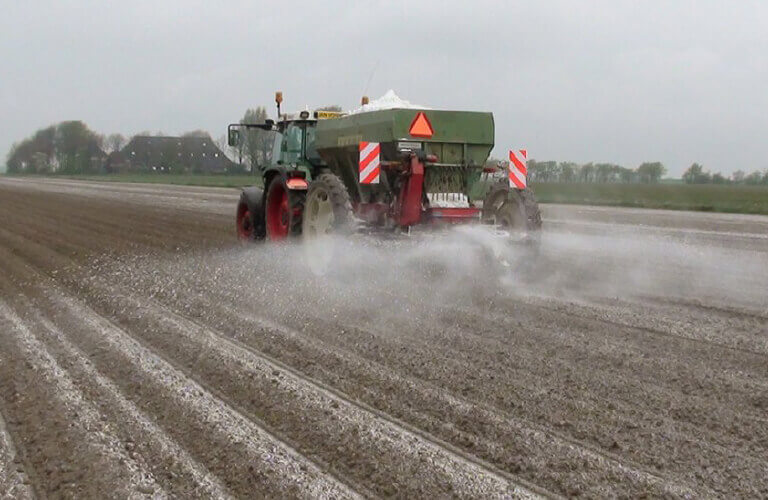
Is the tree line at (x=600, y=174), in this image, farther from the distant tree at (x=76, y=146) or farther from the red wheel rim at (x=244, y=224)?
the distant tree at (x=76, y=146)

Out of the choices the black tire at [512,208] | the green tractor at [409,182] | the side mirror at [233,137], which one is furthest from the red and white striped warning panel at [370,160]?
the side mirror at [233,137]

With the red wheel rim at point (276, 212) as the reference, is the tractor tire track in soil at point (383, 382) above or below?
below

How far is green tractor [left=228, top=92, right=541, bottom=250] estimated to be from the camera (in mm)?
8172

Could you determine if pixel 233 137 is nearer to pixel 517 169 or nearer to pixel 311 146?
pixel 311 146

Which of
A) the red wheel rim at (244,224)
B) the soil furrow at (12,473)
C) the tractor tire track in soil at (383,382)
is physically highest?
the red wheel rim at (244,224)

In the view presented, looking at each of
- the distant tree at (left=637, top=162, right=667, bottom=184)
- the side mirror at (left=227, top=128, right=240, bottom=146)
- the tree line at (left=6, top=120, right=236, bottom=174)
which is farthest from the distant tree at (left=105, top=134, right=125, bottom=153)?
the side mirror at (left=227, top=128, right=240, bottom=146)

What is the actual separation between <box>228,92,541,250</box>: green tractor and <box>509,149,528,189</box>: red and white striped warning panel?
0.30 ft

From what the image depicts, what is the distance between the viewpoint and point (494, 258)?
8453 millimetres

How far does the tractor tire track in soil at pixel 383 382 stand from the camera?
11.4 feet

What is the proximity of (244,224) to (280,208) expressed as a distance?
1.40 meters

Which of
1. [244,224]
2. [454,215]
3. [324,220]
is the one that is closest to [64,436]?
[324,220]

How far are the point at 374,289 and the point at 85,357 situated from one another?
3156 mm

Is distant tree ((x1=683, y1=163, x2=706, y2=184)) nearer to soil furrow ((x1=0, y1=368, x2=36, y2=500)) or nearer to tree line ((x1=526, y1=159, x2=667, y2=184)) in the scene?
tree line ((x1=526, y1=159, x2=667, y2=184))

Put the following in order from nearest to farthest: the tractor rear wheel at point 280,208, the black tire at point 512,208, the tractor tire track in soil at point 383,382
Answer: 1. the tractor tire track in soil at point 383,382
2. the black tire at point 512,208
3. the tractor rear wheel at point 280,208
